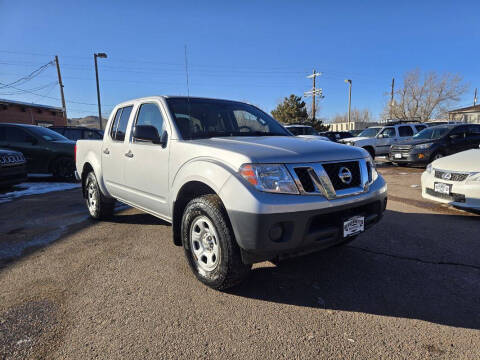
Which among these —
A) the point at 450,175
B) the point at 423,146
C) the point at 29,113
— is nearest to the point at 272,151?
the point at 450,175

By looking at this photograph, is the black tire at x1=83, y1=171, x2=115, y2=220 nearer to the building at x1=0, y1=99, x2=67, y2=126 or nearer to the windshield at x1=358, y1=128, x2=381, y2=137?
the windshield at x1=358, y1=128, x2=381, y2=137

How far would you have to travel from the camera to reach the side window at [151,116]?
3.34m

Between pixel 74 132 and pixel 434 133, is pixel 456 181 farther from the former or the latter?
pixel 74 132

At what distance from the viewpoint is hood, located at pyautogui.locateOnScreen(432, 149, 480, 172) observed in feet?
15.2

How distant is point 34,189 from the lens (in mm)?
7727

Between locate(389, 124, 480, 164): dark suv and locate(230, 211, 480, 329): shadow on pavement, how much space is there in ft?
25.4

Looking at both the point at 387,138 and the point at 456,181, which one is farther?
the point at 387,138

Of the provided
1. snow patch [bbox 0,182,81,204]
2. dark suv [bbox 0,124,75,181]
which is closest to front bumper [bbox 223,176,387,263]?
snow patch [bbox 0,182,81,204]

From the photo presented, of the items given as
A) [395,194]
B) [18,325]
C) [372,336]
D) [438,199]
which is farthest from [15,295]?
[395,194]

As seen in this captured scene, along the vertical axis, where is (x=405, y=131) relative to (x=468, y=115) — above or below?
below

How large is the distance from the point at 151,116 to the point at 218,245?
6.21 feet

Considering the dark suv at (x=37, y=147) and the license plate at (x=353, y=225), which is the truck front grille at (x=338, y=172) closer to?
the license plate at (x=353, y=225)

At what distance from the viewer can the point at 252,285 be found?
273cm

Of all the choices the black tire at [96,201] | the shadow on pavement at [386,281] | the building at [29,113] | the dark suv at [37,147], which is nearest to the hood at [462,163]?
the shadow on pavement at [386,281]
